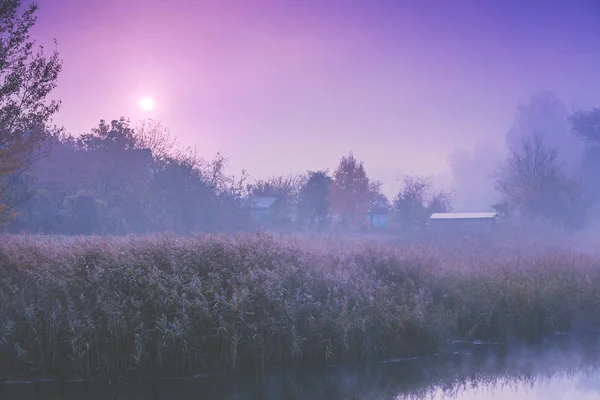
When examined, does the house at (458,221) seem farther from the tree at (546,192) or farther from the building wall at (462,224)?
the tree at (546,192)

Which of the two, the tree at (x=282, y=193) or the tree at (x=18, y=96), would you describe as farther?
the tree at (x=282, y=193)

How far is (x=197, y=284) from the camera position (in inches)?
648

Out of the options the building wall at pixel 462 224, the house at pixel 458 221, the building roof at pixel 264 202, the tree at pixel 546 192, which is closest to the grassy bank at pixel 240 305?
the building wall at pixel 462 224

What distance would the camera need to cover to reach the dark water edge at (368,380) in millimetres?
13750

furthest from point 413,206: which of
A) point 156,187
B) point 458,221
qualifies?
point 156,187

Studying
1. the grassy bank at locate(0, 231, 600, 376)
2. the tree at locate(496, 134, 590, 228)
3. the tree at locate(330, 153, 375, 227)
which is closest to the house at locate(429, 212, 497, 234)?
the tree at locate(496, 134, 590, 228)

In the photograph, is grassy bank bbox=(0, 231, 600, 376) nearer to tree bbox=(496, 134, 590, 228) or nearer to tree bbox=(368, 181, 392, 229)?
tree bbox=(496, 134, 590, 228)

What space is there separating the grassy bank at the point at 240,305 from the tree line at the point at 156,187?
20.6 feet

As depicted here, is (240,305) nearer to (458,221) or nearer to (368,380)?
(368,380)

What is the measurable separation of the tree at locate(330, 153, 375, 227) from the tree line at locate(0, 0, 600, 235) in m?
0.11

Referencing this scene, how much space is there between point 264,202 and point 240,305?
4935 cm

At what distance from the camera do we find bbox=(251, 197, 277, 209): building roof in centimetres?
6338

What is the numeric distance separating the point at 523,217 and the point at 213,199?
32.0 meters

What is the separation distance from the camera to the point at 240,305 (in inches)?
634
